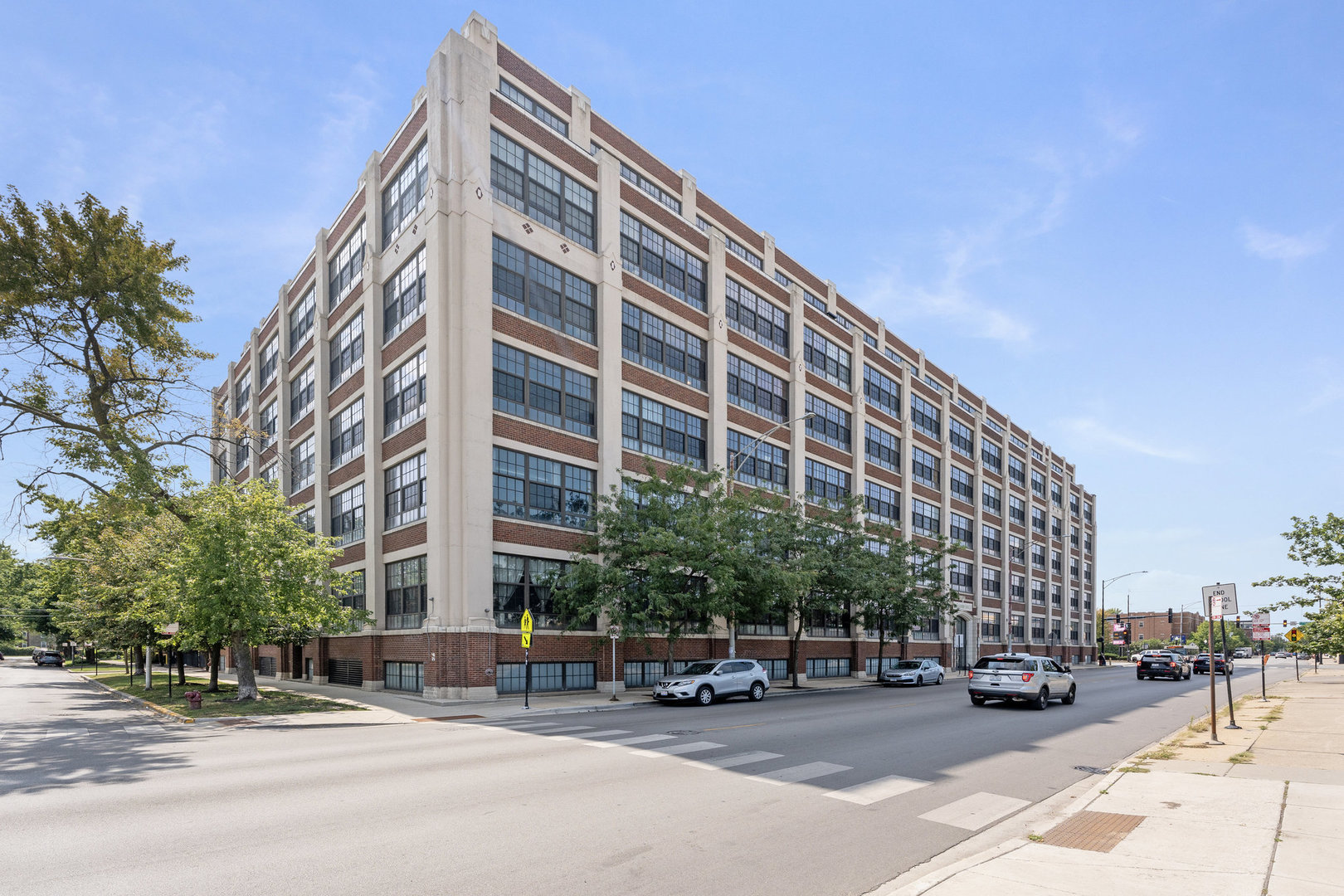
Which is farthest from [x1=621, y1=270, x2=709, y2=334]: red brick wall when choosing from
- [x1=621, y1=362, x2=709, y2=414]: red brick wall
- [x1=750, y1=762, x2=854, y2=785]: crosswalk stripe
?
[x1=750, y1=762, x2=854, y2=785]: crosswalk stripe

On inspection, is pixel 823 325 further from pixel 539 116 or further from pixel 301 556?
pixel 301 556

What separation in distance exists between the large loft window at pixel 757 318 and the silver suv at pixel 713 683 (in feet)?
65.1

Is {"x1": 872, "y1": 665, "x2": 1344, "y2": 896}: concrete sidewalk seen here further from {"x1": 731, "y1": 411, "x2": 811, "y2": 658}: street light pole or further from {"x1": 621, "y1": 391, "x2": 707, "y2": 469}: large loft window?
{"x1": 621, "y1": 391, "x2": 707, "y2": 469}: large loft window

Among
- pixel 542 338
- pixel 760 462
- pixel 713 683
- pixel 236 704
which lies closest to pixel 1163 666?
pixel 760 462

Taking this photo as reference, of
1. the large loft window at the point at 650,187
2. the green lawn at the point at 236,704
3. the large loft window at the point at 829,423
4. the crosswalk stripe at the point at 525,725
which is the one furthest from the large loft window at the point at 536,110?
the crosswalk stripe at the point at 525,725

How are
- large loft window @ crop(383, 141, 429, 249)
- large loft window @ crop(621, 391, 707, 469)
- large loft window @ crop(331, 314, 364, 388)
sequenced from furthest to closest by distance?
large loft window @ crop(331, 314, 364, 388) → large loft window @ crop(621, 391, 707, 469) → large loft window @ crop(383, 141, 429, 249)

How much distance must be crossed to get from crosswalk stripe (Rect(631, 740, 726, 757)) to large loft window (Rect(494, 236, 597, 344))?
1960cm

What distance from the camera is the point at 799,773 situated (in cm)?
1252

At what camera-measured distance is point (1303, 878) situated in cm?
699

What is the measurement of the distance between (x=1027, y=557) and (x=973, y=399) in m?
16.2

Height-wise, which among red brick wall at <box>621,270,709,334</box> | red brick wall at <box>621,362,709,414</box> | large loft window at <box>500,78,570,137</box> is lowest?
red brick wall at <box>621,362,709,414</box>

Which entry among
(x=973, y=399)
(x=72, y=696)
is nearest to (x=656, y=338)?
(x=72, y=696)

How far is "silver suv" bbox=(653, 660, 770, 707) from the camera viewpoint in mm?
26062

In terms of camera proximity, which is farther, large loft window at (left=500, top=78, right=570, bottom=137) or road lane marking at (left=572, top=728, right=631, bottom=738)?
large loft window at (left=500, top=78, right=570, bottom=137)
